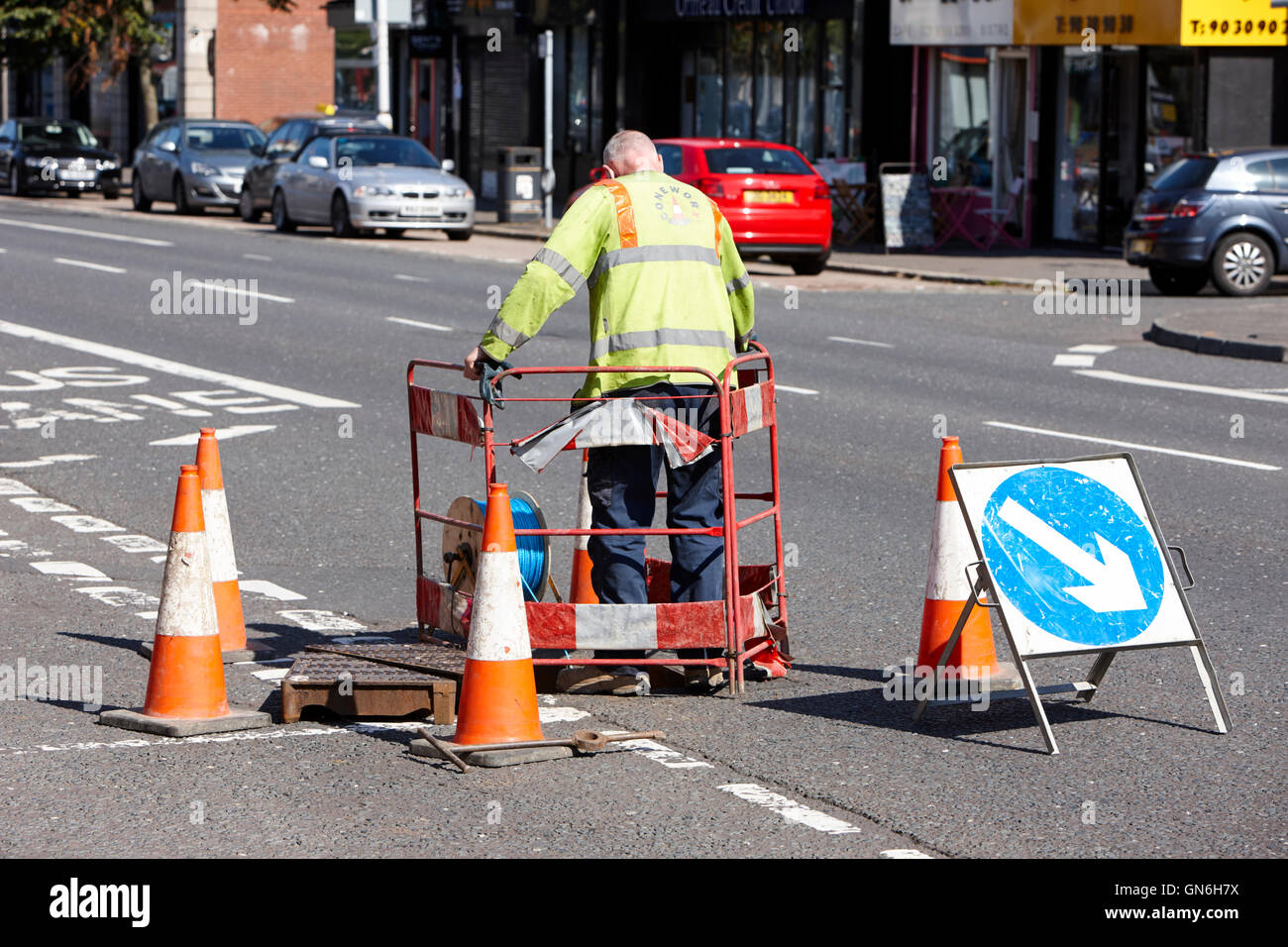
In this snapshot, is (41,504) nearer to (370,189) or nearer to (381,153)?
(370,189)

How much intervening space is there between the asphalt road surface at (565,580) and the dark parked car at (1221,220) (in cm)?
282

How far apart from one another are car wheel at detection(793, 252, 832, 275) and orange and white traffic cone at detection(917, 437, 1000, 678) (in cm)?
1940

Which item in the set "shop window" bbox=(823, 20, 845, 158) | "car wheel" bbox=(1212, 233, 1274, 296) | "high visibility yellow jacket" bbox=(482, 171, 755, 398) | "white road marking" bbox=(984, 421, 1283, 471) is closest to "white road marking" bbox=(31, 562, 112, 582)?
"high visibility yellow jacket" bbox=(482, 171, 755, 398)

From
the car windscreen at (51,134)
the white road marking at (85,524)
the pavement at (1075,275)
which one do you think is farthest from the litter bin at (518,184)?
the white road marking at (85,524)

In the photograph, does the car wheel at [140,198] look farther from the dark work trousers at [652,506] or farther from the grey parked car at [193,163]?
the dark work trousers at [652,506]

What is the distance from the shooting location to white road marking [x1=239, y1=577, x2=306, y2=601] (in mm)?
8453

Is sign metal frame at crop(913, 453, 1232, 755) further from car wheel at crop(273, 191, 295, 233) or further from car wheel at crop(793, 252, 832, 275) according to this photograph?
car wheel at crop(273, 191, 295, 233)

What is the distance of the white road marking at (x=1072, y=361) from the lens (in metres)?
16.9

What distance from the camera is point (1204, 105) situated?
27922 millimetres

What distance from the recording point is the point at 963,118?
105 feet

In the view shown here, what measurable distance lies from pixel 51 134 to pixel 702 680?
40.3 metres

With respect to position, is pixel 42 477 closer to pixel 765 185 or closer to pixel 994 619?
pixel 994 619

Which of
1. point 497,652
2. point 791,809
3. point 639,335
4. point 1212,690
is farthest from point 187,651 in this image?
point 1212,690

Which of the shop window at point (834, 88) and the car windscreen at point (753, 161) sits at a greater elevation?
the shop window at point (834, 88)
